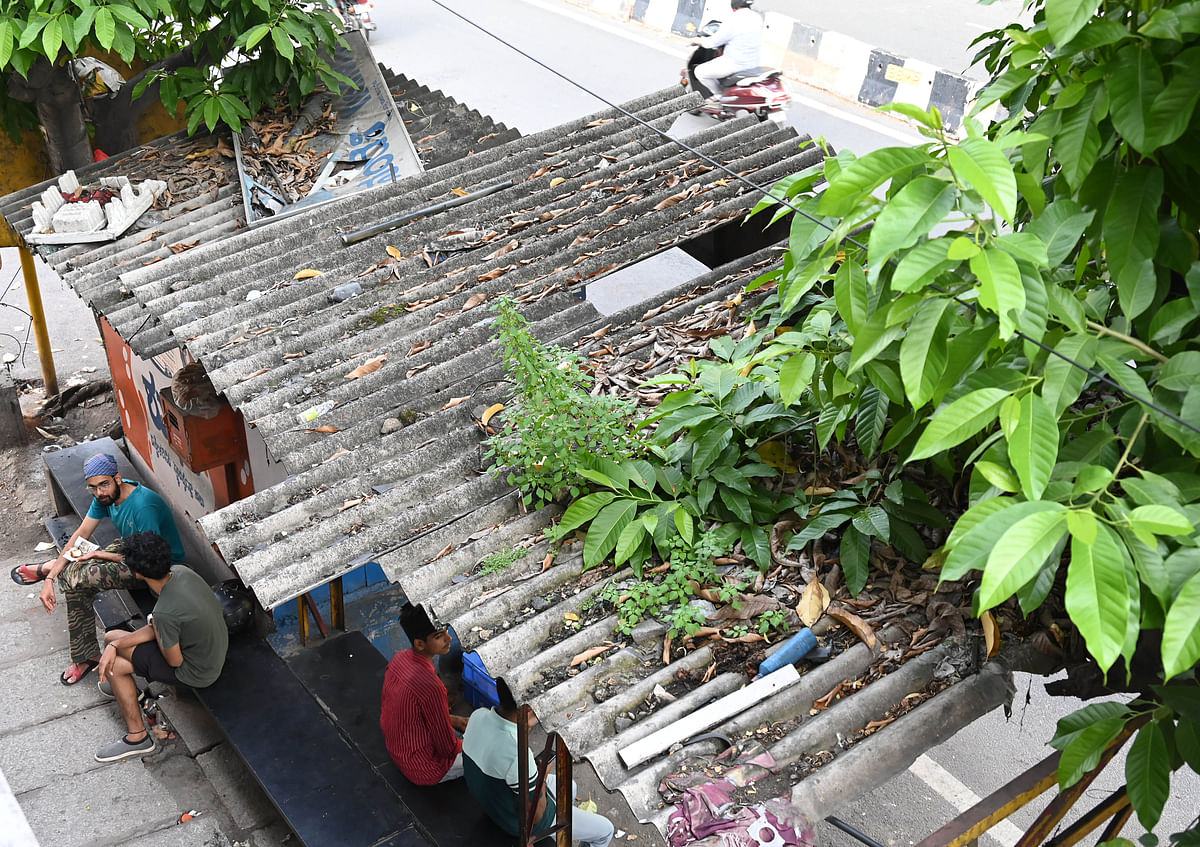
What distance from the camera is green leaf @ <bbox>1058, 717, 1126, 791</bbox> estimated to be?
340 centimetres

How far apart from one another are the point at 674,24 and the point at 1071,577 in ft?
61.0

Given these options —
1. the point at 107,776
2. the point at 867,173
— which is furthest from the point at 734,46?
the point at 867,173

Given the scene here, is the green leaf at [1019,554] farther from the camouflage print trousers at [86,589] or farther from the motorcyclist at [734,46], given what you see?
the motorcyclist at [734,46]

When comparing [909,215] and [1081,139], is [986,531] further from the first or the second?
[1081,139]

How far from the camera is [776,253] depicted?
6578 millimetres

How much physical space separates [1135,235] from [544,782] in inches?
138

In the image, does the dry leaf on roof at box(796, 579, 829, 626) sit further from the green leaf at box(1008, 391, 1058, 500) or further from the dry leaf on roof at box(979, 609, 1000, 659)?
the green leaf at box(1008, 391, 1058, 500)

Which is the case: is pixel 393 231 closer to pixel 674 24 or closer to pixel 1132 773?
pixel 1132 773

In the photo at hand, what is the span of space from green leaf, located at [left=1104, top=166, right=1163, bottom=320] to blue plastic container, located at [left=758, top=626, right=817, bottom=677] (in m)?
1.61

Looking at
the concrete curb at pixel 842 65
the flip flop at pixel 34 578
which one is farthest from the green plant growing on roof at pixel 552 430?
the concrete curb at pixel 842 65

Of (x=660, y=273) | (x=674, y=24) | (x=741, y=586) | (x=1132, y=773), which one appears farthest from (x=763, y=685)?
(x=674, y=24)

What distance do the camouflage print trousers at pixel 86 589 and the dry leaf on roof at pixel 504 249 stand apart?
357 centimetres

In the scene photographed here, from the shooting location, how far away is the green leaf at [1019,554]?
255 cm

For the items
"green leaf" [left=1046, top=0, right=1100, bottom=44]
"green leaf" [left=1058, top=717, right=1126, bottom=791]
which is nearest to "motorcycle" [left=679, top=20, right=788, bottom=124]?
"green leaf" [left=1046, top=0, right=1100, bottom=44]
